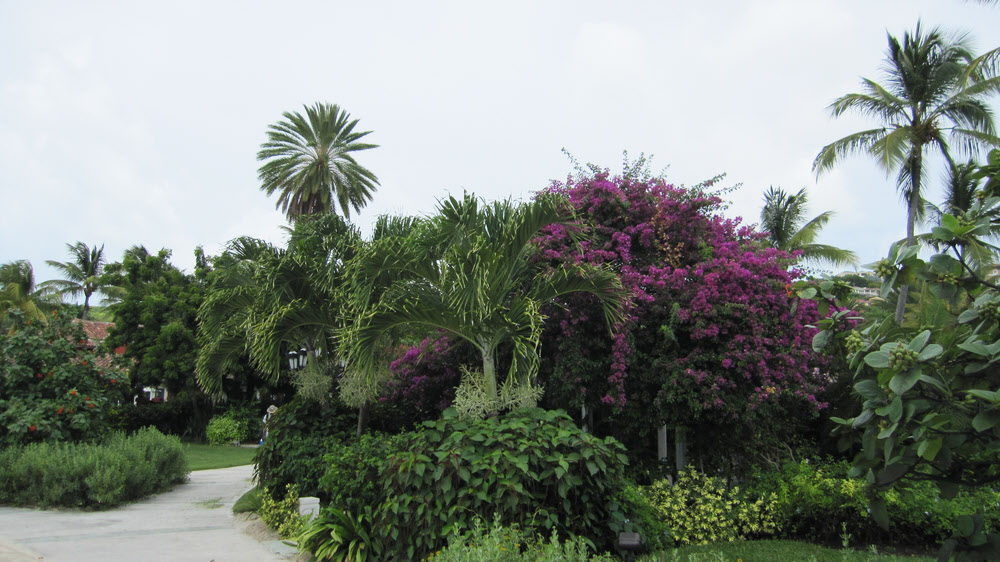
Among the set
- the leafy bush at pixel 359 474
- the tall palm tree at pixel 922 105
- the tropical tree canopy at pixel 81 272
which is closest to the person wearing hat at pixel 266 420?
the leafy bush at pixel 359 474

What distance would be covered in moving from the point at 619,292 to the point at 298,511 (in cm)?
492

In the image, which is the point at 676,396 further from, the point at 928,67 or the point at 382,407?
the point at 928,67

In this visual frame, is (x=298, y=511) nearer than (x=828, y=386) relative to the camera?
Yes

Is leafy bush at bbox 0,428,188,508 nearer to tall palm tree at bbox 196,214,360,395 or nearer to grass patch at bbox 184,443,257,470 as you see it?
tall palm tree at bbox 196,214,360,395

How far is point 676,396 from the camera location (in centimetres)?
764

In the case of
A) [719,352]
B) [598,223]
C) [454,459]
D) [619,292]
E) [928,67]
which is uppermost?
[928,67]

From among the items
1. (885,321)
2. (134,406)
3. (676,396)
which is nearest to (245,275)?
(676,396)

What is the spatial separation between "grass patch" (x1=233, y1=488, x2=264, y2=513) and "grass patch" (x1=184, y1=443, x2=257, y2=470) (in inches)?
264

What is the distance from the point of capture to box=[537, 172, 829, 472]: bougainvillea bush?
7.71m

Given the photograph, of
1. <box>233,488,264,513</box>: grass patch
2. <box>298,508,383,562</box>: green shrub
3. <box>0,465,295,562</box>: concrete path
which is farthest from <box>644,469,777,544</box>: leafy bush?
<box>233,488,264,513</box>: grass patch

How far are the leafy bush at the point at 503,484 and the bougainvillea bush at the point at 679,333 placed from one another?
6.09 ft

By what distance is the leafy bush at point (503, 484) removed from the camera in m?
5.62

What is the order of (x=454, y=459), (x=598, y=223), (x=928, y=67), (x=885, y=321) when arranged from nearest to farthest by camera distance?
(x=885, y=321)
(x=454, y=459)
(x=598, y=223)
(x=928, y=67)

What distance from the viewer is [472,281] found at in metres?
6.86
